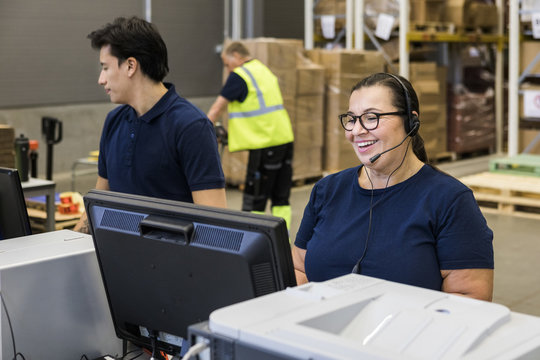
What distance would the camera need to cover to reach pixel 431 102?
1115 centimetres

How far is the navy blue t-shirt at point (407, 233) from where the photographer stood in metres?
2.27

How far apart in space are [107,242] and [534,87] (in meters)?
8.36

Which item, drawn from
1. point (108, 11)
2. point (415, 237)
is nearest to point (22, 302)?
point (415, 237)

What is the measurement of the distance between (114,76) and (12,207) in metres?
0.85

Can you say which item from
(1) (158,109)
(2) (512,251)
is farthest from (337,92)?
(1) (158,109)

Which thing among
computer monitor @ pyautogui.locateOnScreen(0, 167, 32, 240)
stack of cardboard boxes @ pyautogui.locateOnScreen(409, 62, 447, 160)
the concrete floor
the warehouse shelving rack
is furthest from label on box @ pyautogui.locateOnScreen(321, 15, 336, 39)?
computer monitor @ pyautogui.locateOnScreen(0, 167, 32, 240)

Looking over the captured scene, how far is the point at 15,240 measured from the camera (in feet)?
7.63

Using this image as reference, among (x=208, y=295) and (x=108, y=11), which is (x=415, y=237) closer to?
(x=208, y=295)

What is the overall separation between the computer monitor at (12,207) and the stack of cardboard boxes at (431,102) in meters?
8.71

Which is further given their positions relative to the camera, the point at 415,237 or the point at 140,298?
the point at 415,237

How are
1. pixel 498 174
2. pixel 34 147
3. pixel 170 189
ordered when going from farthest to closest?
pixel 498 174
pixel 34 147
pixel 170 189

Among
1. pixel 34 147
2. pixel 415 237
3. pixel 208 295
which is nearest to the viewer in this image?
pixel 208 295

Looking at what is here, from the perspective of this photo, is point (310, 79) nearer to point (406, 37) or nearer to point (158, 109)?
point (406, 37)

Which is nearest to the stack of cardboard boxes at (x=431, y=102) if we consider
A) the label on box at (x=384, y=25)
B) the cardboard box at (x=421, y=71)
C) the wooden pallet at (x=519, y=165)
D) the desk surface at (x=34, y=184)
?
the cardboard box at (x=421, y=71)
